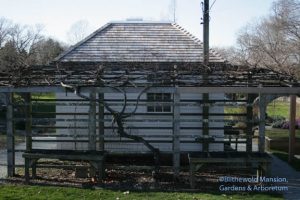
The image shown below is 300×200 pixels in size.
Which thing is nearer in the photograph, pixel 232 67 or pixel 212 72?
pixel 212 72

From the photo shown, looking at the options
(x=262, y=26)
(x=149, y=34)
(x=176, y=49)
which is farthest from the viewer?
(x=262, y=26)

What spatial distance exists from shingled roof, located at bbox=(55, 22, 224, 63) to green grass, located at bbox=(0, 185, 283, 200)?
5889 mm

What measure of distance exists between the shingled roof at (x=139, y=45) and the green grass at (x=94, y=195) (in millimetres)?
5889

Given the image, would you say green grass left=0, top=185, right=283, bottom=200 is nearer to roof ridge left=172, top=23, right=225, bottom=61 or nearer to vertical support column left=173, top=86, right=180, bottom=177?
vertical support column left=173, top=86, right=180, bottom=177

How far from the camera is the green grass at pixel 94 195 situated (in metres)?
10.5

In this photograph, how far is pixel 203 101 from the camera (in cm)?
1475

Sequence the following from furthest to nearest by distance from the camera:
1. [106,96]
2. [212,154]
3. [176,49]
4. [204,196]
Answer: [176,49] < [106,96] < [212,154] < [204,196]

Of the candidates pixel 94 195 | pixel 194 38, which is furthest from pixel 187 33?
pixel 94 195

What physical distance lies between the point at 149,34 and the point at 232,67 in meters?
4.22

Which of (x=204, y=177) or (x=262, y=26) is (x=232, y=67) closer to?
(x=204, y=177)

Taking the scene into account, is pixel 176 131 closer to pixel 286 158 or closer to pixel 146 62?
pixel 146 62

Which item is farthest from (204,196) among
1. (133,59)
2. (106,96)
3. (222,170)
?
(133,59)

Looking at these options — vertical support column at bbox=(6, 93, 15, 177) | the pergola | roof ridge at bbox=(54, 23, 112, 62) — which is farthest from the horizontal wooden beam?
roof ridge at bbox=(54, 23, 112, 62)

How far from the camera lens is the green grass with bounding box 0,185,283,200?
415 inches
